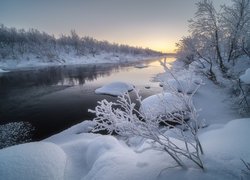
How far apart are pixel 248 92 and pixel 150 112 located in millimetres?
8723

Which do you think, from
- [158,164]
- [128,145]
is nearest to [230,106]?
[128,145]

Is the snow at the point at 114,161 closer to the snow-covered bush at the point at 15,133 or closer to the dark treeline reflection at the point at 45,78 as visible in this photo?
the snow-covered bush at the point at 15,133

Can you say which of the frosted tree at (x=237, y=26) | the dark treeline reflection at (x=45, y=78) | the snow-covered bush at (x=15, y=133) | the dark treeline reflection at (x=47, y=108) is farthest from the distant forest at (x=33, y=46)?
the frosted tree at (x=237, y=26)

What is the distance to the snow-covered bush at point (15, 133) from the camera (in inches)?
393

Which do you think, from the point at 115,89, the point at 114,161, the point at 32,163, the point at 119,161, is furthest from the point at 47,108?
the point at 119,161

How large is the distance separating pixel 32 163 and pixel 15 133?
255 inches

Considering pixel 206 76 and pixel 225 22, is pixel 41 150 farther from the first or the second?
pixel 225 22

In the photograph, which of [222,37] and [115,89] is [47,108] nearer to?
[115,89]

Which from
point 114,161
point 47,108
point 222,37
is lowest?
point 47,108

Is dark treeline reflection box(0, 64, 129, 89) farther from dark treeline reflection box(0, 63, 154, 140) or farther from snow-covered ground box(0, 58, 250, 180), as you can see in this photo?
snow-covered ground box(0, 58, 250, 180)

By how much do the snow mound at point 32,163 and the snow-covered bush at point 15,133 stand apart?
379 centimetres

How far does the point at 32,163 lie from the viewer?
5941mm

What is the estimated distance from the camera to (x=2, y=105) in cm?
1695

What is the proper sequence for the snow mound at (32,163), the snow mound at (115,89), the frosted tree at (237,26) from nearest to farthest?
1. the snow mound at (32,163)
2. the frosted tree at (237,26)
3. the snow mound at (115,89)
